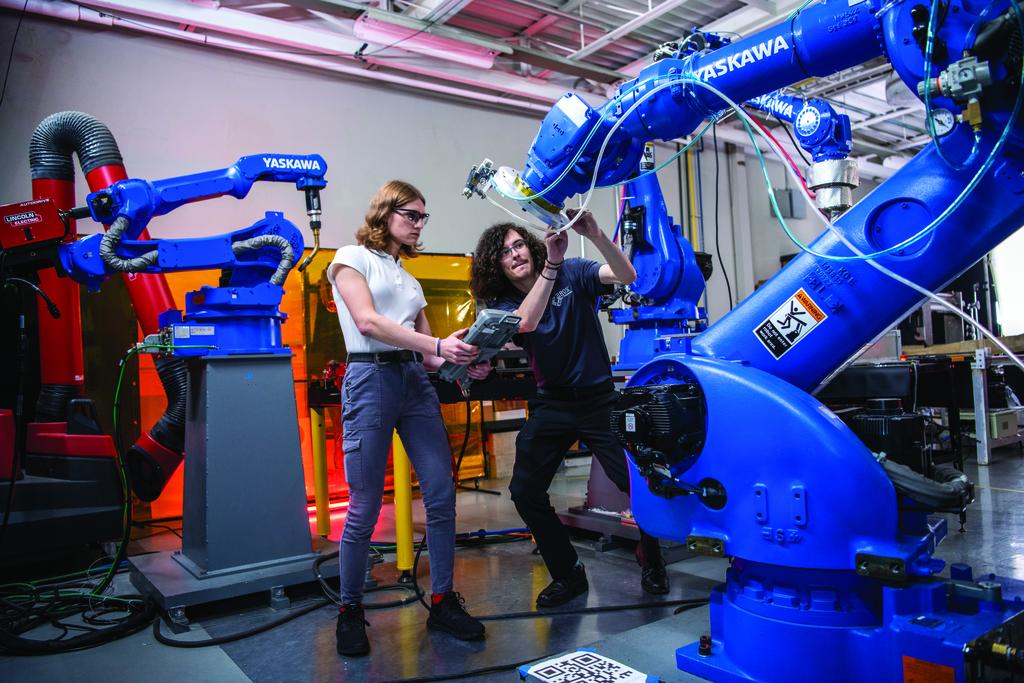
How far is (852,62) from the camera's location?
1438mm

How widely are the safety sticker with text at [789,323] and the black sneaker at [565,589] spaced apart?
1660mm

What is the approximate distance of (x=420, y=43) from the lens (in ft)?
18.5

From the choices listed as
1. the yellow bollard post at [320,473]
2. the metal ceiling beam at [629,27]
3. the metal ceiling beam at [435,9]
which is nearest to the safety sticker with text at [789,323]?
the yellow bollard post at [320,473]

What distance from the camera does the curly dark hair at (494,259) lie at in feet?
9.89

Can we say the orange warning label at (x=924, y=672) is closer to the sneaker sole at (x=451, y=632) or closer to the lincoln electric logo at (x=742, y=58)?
the lincoln electric logo at (x=742, y=58)

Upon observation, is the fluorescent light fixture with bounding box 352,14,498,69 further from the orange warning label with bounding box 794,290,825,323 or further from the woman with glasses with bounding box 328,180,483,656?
the orange warning label with bounding box 794,290,825,323

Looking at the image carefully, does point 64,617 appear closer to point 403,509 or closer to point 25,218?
point 403,509

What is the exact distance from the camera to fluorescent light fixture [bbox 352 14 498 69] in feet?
17.6

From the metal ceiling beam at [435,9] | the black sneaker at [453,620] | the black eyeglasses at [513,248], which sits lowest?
the black sneaker at [453,620]

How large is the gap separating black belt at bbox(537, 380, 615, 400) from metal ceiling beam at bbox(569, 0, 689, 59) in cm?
421

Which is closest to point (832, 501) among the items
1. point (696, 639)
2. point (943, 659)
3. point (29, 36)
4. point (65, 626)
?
point (943, 659)

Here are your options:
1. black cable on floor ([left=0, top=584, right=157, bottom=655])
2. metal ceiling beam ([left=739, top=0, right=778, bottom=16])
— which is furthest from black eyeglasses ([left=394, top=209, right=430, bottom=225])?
metal ceiling beam ([left=739, top=0, right=778, bottom=16])

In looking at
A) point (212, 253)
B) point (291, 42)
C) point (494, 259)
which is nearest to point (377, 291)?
point (494, 259)

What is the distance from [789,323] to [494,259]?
63.1 inches
